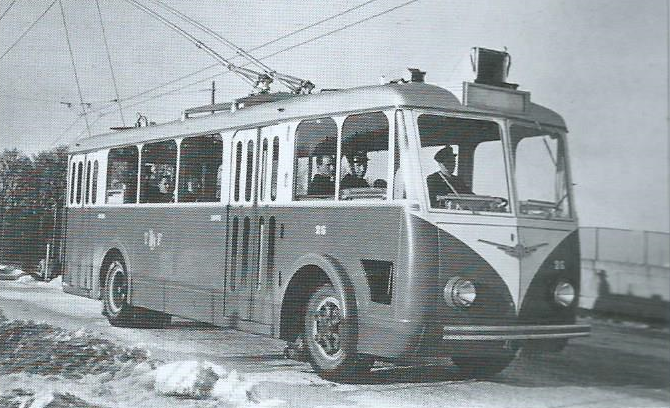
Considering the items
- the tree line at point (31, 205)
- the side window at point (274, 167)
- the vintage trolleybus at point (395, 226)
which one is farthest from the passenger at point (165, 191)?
the side window at point (274, 167)

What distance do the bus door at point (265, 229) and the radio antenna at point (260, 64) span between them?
0.36 meters

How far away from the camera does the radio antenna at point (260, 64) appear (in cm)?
649

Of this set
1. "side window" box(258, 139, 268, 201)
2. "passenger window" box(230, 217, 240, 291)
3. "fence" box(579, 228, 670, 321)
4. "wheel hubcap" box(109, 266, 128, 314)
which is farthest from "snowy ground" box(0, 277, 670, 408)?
"wheel hubcap" box(109, 266, 128, 314)

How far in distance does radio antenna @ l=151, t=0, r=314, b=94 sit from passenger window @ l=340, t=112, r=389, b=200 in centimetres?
83

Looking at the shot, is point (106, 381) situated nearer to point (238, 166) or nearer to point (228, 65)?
point (238, 166)

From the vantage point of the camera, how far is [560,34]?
19.9 ft

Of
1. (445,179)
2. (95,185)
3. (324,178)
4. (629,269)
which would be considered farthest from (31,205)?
(629,269)

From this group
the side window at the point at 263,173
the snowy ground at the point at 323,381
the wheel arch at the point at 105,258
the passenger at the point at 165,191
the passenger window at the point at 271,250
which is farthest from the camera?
the wheel arch at the point at 105,258

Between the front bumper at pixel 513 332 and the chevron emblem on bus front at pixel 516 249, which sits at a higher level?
the chevron emblem on bus front at pixel 516 249

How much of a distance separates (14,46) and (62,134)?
89cm

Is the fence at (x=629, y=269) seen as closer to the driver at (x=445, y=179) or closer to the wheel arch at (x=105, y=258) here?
the driver at (x=445, y=179)

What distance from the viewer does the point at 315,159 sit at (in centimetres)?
629

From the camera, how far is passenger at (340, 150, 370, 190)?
19.3 ft

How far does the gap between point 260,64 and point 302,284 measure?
1771mm
